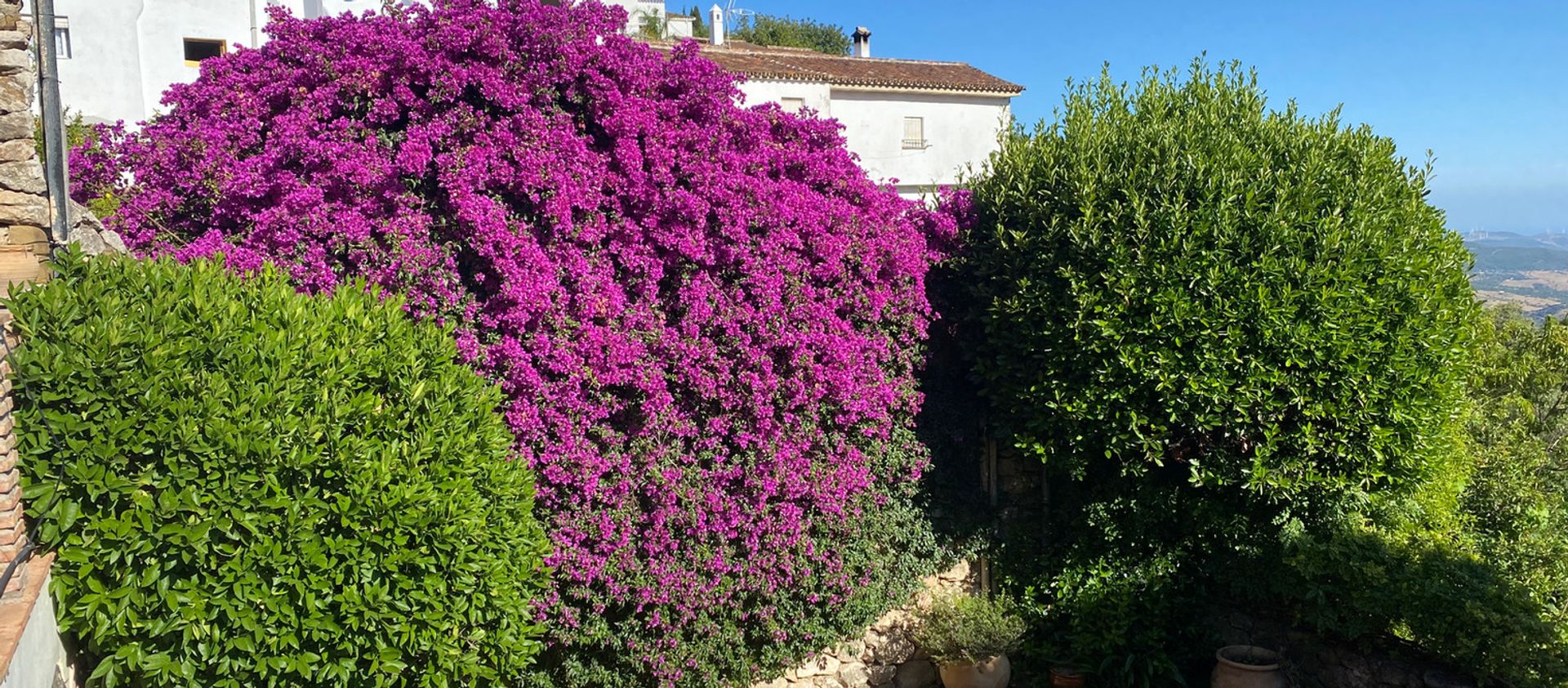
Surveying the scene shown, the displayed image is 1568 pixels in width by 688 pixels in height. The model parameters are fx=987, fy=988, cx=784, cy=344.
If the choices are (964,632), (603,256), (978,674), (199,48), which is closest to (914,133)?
(199,48)

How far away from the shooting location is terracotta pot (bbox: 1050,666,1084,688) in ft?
31.1

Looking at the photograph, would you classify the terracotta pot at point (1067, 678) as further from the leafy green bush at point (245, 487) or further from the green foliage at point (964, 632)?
the leafy green bush at point (245, 487)

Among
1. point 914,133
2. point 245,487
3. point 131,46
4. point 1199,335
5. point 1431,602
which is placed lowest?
point 1431,602

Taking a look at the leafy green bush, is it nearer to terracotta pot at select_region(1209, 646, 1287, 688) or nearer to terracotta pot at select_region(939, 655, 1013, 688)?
terracotta pot at select_region(939, 655, 1013, 688)

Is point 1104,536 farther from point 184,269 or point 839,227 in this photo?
point 184,269

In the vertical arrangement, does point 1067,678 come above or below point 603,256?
below

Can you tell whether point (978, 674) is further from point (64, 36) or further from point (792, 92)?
point (64, 36)

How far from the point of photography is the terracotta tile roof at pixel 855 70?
24.0m

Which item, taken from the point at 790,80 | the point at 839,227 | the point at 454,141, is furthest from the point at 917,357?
the point at 790,80

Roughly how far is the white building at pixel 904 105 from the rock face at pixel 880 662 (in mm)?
16894

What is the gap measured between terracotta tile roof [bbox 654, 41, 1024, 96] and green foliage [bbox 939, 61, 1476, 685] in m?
14.7

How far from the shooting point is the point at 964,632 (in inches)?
369

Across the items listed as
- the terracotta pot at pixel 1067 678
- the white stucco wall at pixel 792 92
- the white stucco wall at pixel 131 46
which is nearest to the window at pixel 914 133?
the white stucco wall at pixel 792 92

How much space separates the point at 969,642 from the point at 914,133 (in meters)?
20.3
